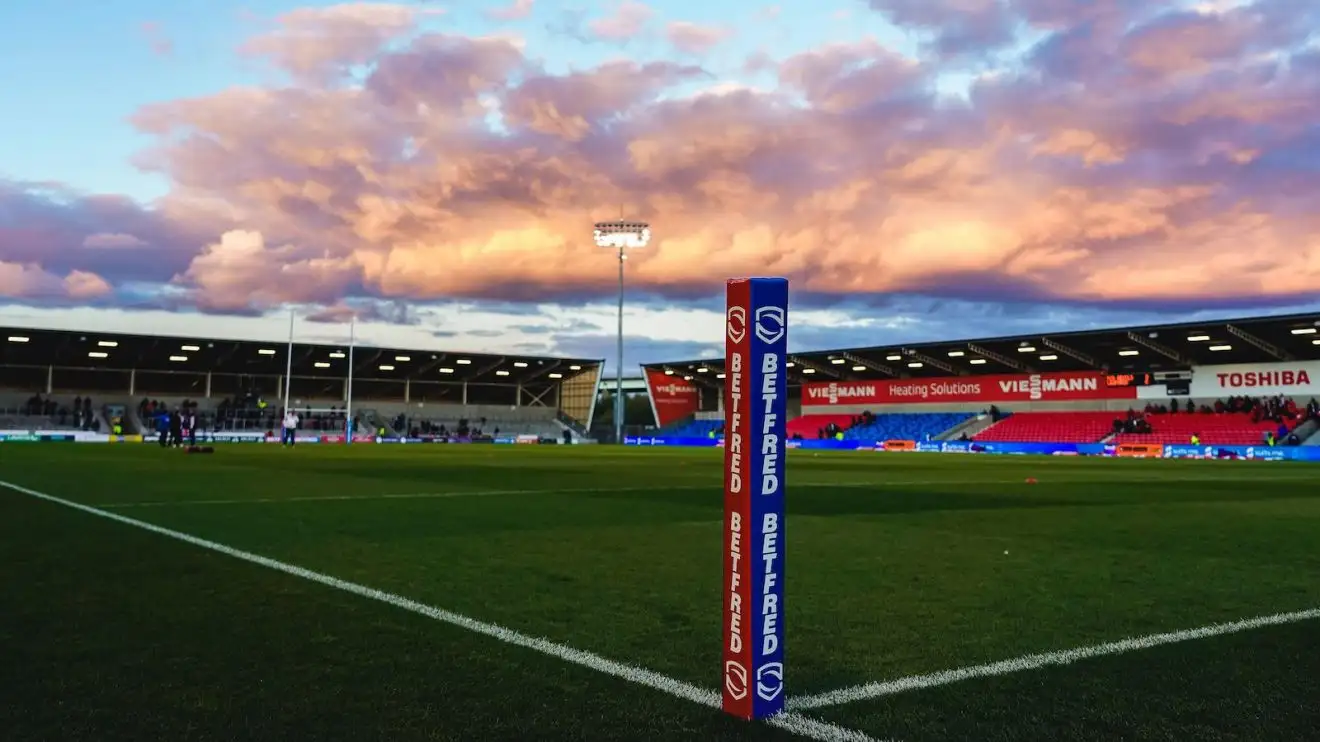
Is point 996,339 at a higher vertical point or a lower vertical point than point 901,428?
higher

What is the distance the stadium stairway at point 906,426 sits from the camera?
61375 mm

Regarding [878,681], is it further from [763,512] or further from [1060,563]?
[1060,563]

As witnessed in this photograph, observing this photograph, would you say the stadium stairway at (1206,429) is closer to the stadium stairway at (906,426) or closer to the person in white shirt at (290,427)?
the stadium stairway at (906,426)

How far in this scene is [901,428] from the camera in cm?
6325

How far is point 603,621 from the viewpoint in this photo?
5320 millimetres

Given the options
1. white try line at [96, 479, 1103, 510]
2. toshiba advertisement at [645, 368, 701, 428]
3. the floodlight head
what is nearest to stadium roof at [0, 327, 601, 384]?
toshiba advertisement at [645, 368, 701, 428]

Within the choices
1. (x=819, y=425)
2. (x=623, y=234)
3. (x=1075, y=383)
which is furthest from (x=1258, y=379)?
(x=623, y=234)

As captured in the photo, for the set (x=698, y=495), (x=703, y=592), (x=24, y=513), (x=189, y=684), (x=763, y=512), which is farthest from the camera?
(x=698, y=495)

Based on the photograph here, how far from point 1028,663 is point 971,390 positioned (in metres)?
60.7

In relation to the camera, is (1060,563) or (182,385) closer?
(1060,563)

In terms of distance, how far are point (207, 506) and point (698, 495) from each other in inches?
299

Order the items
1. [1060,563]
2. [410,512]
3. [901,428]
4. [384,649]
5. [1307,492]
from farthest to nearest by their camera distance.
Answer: [901,428]
[1307,492]
[410,512]
[1060,563]
[384,649]

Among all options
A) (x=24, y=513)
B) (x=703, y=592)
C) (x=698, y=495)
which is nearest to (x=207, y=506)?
(x=24, y=513)

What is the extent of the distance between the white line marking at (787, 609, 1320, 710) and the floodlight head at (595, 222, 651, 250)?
5762cm
